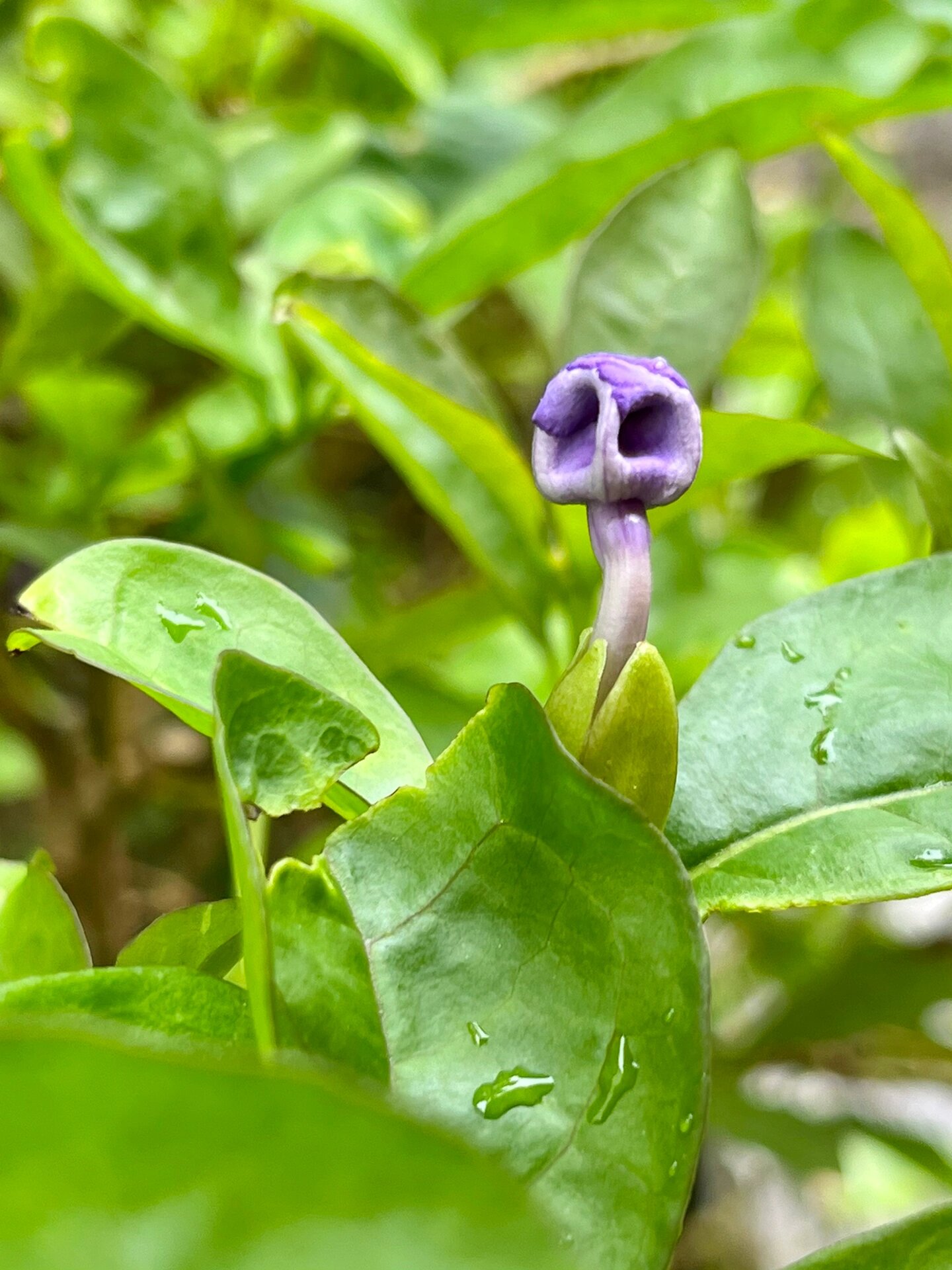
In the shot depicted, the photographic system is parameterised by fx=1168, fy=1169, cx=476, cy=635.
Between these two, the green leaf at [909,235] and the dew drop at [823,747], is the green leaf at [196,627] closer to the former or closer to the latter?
the dew drop at [823,747]

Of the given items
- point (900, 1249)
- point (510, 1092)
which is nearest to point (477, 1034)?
point (510, 1092)

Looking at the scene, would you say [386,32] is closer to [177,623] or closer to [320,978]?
[177,623]

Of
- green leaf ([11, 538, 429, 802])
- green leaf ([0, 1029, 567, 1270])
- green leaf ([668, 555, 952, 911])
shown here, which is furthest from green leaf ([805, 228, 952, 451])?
green leaf ([0, 1029, 567, 1270])

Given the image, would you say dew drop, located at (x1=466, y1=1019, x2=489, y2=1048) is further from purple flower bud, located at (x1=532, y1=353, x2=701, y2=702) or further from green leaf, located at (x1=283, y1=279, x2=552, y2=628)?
green leaf, located at (x1=283, y1=279, x2=552, y2=628)

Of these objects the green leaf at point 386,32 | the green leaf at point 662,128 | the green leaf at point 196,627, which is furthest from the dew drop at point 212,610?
the green leaf at point 386,32

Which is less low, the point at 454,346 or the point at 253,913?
the point at 454,346

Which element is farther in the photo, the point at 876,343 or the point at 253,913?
the point at 876,343
